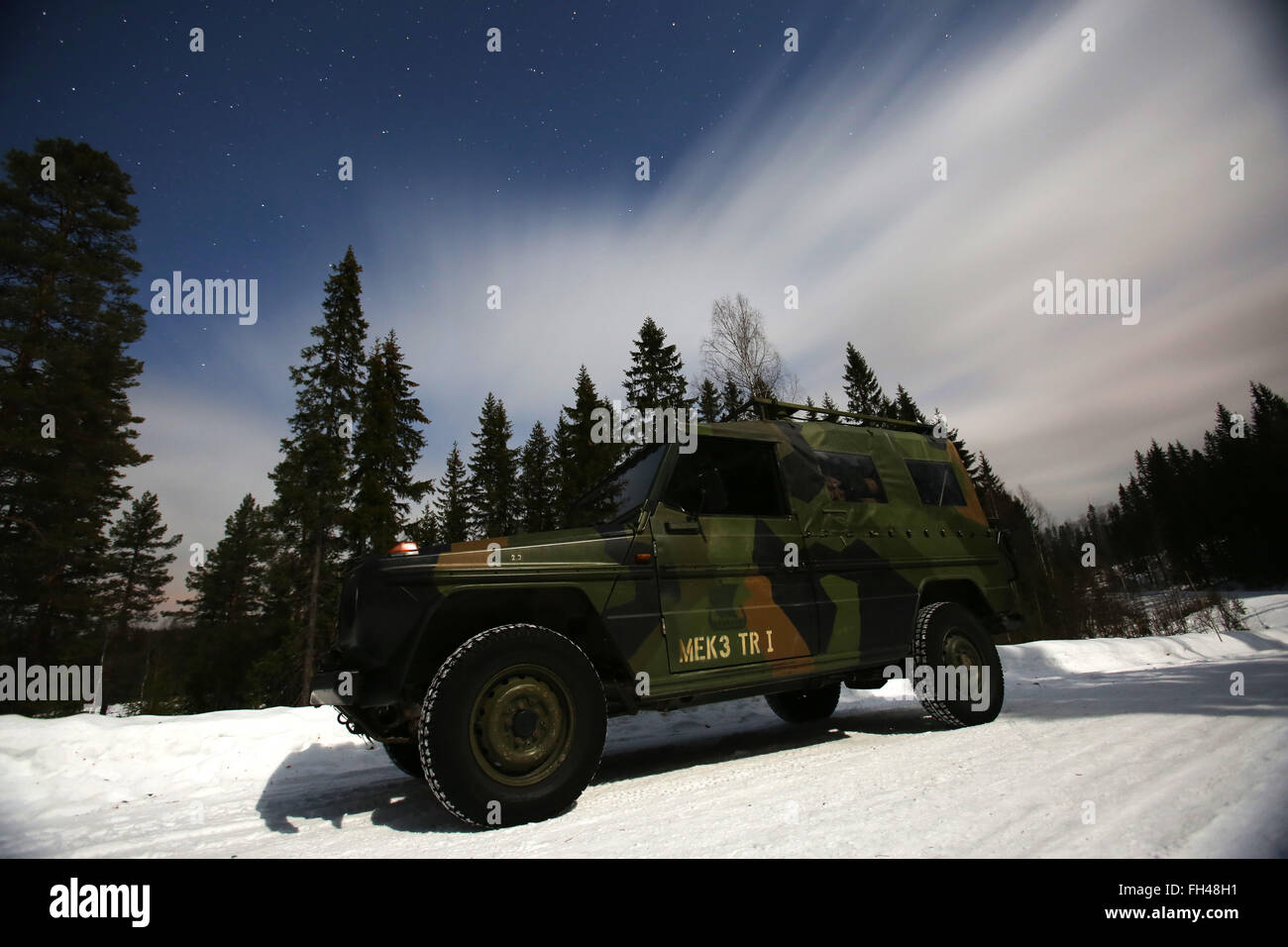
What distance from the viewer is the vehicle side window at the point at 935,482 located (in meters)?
5.62

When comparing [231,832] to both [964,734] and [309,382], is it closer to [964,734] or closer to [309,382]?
[964,734]

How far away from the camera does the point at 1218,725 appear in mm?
3693

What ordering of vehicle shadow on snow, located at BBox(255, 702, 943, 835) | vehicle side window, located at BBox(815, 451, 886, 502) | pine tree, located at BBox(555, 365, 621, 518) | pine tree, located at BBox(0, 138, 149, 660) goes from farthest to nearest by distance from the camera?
1. pine tree, located at BBox(555, 365, 621, 518)
2. pine tree, located at BBox(0, 138, 149, 660)
3. vehicle side window, located at BBox(815, 451, 886, 502)
4. vehicle shadow on snow, located at BBox(255, 702, 943, 835)

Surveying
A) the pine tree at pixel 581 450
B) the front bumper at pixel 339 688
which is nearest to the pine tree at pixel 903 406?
the pine tree at pixel 581 450

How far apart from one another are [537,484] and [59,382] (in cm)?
1901

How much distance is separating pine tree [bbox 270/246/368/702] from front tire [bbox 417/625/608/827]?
17.8m

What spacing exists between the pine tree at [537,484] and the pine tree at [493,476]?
569mm

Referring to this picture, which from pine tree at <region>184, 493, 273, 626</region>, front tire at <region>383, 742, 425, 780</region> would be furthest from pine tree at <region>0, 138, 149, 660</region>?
pine tree at <region>184, 493, 273, 626</region>

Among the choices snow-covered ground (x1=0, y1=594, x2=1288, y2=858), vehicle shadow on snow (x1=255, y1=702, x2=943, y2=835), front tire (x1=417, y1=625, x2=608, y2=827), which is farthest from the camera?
vehicle shadow on snow (x1=255, y1=702, x2=943, y2=835)

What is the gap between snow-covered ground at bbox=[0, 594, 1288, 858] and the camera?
2.15 m

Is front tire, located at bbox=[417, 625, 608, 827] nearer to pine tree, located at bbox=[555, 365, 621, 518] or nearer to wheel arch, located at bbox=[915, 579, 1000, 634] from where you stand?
wheel arch, located at bbox=[915, 579, 1000, 634]

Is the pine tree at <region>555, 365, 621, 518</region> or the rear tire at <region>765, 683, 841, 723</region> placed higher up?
the pine tree at <region>555, 365, 621, 518</region>

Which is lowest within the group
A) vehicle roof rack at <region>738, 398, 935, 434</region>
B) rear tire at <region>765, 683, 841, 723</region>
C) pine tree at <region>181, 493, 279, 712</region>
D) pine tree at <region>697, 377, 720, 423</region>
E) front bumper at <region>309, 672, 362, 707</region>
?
pine tree at <region>181, 493, 279, 712</region>

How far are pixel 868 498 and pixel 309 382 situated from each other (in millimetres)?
21198
